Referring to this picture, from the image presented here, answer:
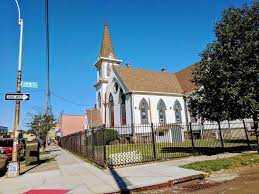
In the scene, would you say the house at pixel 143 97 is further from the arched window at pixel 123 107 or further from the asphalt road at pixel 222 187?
the asphalt road at pixel 222 187

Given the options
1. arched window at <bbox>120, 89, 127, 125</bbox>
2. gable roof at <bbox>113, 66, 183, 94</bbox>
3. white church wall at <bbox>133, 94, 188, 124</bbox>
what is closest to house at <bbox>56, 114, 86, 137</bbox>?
gable roof at <bbox>113, 66, 183, 94</bbox>

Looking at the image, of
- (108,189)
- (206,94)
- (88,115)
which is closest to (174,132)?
(206,94)

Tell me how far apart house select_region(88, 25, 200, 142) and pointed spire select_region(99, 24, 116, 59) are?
6940mm

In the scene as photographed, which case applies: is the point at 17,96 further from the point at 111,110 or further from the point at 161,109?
the point at 111,110

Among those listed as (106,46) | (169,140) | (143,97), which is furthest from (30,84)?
(106,46)

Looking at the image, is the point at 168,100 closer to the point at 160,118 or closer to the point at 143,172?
the point at 160,118

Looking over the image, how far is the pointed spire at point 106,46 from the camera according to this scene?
52950mm

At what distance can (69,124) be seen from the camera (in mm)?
80500

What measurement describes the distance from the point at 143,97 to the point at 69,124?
47.4 m

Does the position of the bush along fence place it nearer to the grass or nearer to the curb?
the grass

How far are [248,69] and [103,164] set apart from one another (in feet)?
29.9

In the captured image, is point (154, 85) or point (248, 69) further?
point (154, 85)

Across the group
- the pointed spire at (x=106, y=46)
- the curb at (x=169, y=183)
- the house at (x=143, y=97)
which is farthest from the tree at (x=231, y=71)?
the pointed spire at (x=106, y=46)

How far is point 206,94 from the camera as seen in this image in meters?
16.3
